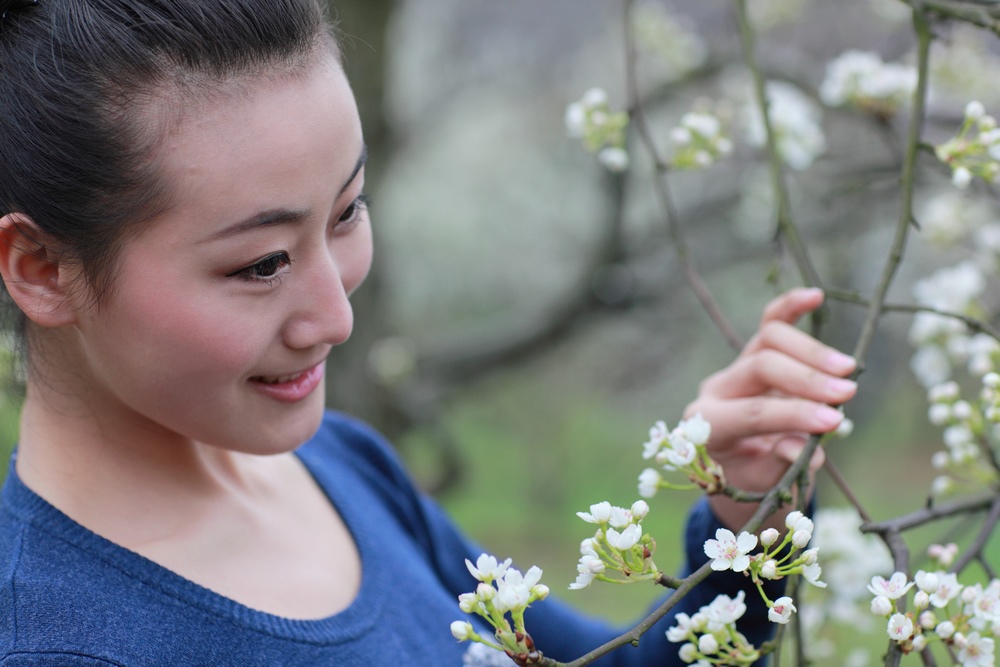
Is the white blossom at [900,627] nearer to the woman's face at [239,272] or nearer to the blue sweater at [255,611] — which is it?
the blue sweater at [255,611]

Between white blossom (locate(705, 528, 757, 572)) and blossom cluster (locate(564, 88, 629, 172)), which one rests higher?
blossom cluster (locate(564, 88, 629, 172))

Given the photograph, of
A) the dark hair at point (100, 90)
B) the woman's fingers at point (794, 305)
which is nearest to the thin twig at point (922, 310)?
the woman's fingers at point (794, 305)

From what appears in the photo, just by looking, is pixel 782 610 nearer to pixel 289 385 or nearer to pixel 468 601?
pixel 468 601

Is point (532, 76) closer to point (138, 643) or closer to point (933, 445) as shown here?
point (933, 445)

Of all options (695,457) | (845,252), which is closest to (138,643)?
(695,457)

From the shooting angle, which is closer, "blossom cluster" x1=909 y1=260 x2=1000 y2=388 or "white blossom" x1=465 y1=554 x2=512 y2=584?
"white blossom" x1=465 y1=554 x2=512 y2=584

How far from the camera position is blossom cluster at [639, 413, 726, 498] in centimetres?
78

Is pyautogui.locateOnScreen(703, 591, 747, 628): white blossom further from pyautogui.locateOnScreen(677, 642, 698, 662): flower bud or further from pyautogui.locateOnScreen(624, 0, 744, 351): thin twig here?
pyautogui.locateOnScreen(624, 0, 744, 351): thin twig

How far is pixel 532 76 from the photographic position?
15.7 feet

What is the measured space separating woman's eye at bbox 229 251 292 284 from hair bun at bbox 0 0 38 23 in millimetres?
272

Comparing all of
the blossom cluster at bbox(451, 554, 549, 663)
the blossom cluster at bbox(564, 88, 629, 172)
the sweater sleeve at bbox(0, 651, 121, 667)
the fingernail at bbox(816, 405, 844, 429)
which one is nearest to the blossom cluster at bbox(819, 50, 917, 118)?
the blossom cluster at bbox(564, 88, 629, 172)

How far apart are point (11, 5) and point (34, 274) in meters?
0.22

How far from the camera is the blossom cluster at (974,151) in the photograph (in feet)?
3.02

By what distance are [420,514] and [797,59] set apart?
170 cm
